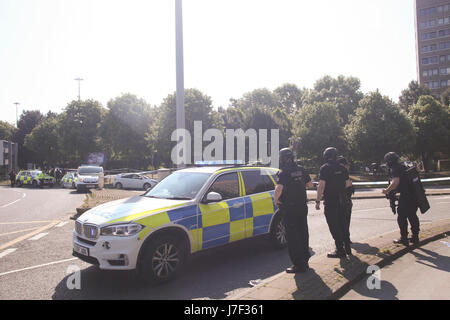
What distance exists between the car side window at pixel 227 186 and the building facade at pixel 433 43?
90.0 meters

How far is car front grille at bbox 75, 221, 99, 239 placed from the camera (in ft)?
16.5

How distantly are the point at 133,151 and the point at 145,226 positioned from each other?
4299 centimetres

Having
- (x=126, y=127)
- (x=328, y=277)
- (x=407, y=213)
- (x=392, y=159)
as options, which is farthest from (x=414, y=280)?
(x=126, y=127)

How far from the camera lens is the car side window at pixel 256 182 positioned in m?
6.74

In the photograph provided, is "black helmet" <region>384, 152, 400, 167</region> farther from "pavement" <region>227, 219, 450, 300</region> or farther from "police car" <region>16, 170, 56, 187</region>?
"police car" <region>16, 170, 56, 187</region>

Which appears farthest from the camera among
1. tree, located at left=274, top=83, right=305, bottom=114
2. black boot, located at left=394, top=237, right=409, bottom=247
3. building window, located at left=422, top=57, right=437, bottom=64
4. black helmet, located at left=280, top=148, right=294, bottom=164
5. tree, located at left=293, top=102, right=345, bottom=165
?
building window, located at left=422, top=57, right=437, bottom=64

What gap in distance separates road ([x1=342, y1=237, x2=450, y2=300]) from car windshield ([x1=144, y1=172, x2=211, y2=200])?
9.04 ft

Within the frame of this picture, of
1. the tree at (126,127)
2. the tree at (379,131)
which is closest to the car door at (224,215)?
the tree at (379,131)

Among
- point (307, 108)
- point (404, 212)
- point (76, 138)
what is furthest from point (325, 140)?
point (404, 212)

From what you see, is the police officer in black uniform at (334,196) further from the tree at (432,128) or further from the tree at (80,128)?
the tree at (80,128)

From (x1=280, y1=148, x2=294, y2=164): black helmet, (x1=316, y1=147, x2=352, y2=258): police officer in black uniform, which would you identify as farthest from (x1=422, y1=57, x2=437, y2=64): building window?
(x1=280, y1=148, x2=294, y2=164): black helmet

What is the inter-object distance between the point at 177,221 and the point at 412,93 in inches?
2668

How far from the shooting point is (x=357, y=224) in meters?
9.87
